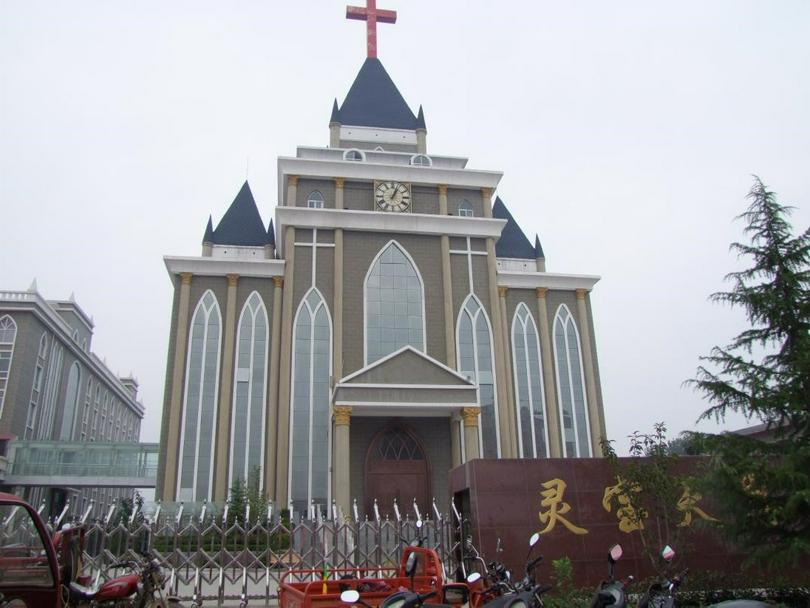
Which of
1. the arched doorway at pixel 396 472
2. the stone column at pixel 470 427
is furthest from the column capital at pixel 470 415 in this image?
the arched doorway at pixel 396 472

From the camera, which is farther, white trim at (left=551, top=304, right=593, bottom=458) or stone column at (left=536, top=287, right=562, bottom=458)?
white trim at (left=551, top=304, right=593, bottom=458)

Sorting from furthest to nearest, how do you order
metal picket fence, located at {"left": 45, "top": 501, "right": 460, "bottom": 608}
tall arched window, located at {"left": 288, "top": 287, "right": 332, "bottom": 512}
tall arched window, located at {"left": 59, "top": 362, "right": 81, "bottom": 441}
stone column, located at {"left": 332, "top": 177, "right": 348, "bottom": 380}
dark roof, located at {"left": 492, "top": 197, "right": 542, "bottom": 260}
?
tall arched window, located at {"left": 59, "top": 362, "right": 81, "bottom": 441}
dark roof, located at {"left": 492, "top": 197, "right": 542, "bottom": 260}
stone column, located at {"left": 332, "top": 177, "right": 348, "bottom": 380}
tall arched window, located at {"left": 288, "top": 287, "right": 332, "bottom": 512}
metal picket fence, located at {"left": 45, "top": 501, "right": 460, "bottom": 608}

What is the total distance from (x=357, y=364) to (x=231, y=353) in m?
3.71

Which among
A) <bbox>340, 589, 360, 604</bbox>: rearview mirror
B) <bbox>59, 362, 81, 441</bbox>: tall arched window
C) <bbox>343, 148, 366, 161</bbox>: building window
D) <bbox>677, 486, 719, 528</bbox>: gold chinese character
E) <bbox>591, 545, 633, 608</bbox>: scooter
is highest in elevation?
<bbox>343, 148, 366, 161</bbox>: building window

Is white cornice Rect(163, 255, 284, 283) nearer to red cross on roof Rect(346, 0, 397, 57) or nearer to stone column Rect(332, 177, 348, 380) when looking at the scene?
stone column Rect(332, 177, 348, 380)

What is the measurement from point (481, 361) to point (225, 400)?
300 inches

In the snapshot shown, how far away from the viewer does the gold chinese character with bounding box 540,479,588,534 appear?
1019cm

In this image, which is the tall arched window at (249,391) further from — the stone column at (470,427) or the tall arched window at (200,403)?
the stone column at (470,427)

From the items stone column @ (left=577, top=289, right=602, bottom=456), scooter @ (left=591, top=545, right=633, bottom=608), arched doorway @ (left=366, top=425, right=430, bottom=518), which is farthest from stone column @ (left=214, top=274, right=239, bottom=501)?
scooter @ (left=591, top=545, right=633, bottom=608)

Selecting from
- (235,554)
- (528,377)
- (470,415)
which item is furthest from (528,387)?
(235,554)

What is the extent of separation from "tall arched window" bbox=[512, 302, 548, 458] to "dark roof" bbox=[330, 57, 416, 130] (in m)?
8.72

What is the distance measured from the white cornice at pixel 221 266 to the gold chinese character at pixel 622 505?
12581 mm

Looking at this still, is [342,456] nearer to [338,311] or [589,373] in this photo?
[338,311]

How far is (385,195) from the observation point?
2144 centimetres
